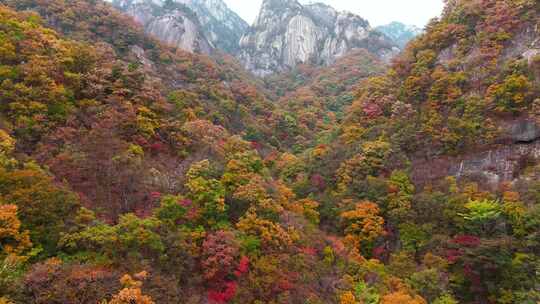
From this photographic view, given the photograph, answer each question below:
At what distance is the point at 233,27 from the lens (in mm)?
122688

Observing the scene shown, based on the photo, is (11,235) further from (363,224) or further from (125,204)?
(363,224)

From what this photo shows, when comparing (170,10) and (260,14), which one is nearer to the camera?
(170,10)

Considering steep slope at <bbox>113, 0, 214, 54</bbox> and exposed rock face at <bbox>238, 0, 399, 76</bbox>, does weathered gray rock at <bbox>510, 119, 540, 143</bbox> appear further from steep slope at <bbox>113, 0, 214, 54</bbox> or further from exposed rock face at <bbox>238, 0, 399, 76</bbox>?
exposed rock face at <bbox>238, 0, 399, 76</bbox>

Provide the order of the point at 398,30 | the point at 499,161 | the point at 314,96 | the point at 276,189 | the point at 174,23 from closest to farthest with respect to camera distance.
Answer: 1. the point at 276,189
2. the point at 499,161
3. the point at 314,96
4. the point at 174,23
5. the point at 398,30

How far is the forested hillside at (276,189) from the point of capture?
40.0 ft

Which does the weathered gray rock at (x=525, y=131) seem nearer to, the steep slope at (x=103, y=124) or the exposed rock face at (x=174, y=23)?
the steep slope at (x=103, y=124)

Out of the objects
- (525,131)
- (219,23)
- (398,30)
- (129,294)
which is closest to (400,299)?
(129,294)

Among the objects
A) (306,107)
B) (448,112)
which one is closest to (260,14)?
(306,107)

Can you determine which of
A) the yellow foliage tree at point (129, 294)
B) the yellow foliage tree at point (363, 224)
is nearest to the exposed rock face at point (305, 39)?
the yellow foliage tree at point (363, 224)

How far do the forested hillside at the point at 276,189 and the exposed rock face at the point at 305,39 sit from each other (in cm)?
5688

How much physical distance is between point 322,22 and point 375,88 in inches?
2550

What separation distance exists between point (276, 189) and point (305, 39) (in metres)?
76.1

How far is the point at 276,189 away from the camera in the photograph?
20500 mm

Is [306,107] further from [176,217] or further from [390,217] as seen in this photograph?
[176,217]
